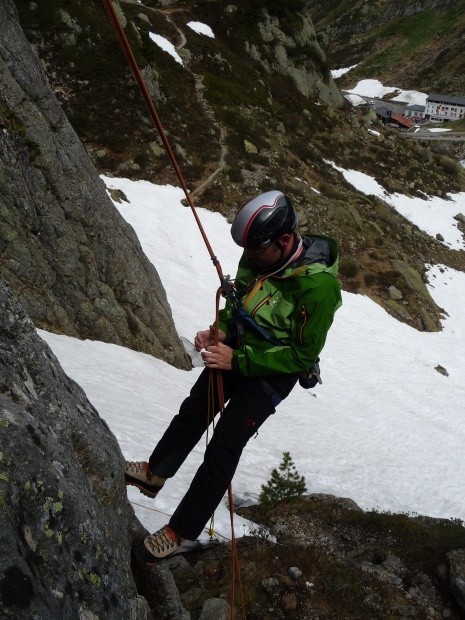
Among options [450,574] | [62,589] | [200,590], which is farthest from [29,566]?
[450,574]

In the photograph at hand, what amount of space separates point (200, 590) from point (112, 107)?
111 feet

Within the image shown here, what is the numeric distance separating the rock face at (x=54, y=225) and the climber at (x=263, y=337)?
7.07 meters

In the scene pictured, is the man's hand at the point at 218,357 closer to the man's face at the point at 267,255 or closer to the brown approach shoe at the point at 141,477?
the man's face at the point at 267,255

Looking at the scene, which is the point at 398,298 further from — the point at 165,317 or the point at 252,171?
the point at 165,317

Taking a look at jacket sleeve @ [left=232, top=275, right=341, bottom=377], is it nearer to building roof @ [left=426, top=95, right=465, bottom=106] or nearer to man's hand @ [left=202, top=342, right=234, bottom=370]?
man's hand @ [left=202, top=342, right=234, bottom=370]

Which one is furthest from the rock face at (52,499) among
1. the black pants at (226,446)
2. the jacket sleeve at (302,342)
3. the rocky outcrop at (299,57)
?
the rocky outcrop at (299,57)

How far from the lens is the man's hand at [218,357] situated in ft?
14.0

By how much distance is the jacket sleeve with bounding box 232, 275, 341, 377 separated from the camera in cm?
402

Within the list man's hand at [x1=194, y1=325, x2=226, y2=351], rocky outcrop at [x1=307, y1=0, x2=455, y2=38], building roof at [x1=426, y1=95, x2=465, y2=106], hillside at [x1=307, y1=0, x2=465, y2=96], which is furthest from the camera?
rocky outcrop at [x1=307, y1=0, x2=455, y2=38]

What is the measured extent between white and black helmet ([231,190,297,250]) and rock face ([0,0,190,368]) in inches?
283

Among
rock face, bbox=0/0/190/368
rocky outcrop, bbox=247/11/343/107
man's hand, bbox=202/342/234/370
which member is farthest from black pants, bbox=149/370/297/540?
rocky outcrop, bbox=247/11/343/107

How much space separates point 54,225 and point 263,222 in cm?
789

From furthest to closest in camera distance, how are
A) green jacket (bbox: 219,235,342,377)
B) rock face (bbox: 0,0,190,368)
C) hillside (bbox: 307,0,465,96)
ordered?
1. hillside (bbox: 307,0,465,96)
2. rock face (bbox: 0,0,190,368)
3. green jacket (bbox: 219,235,342,377)

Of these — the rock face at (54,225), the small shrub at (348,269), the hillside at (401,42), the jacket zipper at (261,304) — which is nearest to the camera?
the jacket zipper at (261,304)
